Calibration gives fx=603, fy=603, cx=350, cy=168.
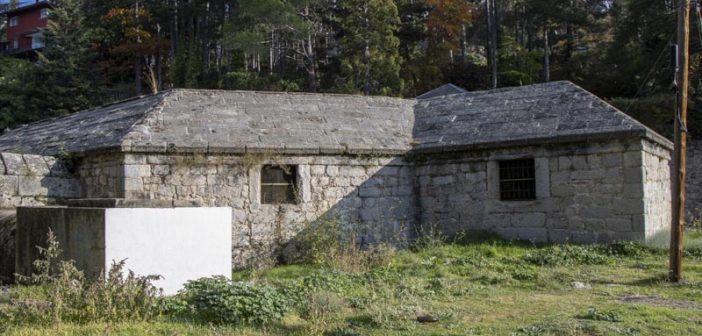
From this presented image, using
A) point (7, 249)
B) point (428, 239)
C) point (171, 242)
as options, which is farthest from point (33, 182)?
point (428, 239)

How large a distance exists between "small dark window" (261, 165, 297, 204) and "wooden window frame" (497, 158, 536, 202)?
4435 millimetres

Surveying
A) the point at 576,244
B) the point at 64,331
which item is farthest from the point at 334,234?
the point at 64,331

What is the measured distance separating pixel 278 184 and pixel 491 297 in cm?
585

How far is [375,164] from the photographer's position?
13.4 m

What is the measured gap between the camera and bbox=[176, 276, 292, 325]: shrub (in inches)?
249

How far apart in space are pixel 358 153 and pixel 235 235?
3.17 m

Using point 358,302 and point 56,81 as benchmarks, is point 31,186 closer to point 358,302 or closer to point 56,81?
point 358,302

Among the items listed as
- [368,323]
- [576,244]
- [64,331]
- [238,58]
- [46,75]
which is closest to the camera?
[64,331]

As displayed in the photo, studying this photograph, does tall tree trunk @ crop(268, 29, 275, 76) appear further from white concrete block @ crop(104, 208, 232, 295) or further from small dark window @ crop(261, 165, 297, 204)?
white concrete block @ crop(104, 208, 232, 295)

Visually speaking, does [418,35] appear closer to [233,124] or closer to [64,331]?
[233,124]

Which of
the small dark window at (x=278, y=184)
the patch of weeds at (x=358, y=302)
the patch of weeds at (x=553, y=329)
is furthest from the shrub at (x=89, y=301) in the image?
the small dark window at (x=278, y=184)

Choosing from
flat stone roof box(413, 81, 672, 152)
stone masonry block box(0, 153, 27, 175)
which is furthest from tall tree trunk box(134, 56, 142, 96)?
stone masonry block box(0, 153, 27, 175)

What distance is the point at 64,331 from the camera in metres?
5.49

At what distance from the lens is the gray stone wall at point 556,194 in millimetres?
11562
